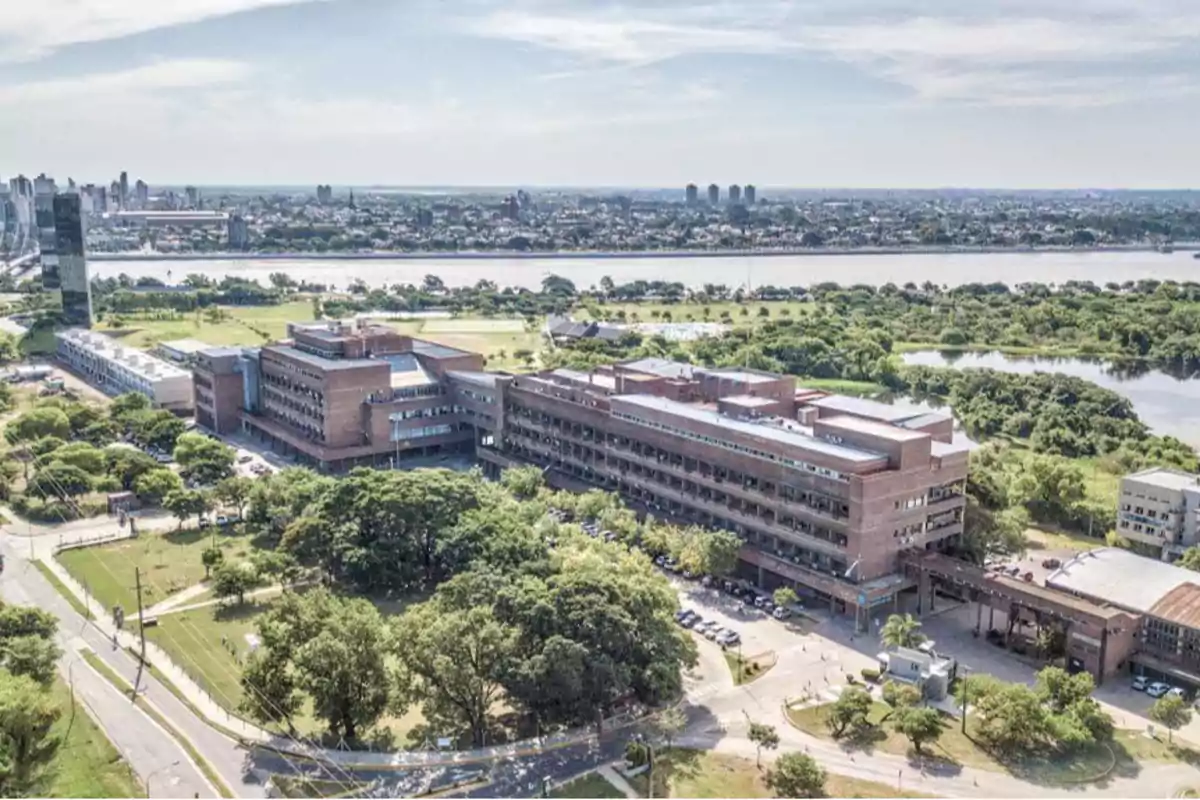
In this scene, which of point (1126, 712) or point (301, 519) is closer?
point (1126, 712)

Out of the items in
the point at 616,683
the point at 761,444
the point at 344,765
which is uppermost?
the point at 761,444

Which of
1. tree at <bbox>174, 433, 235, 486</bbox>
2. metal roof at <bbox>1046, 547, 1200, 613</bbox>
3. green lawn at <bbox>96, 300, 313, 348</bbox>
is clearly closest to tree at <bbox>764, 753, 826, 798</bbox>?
metal roof at <bbox>1046, 547, 1200, 613</bbox>

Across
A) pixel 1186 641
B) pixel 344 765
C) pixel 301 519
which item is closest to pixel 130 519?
pixel 301 519

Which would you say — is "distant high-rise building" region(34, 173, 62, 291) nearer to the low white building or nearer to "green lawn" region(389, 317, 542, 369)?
the low white building

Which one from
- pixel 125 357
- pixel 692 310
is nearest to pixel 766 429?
pixel 125 357

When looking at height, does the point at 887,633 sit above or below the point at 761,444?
below

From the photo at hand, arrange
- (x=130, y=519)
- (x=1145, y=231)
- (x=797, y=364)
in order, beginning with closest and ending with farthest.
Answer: (x=130, y=519)
(x=797, y=364)
(x=1145, y=231)

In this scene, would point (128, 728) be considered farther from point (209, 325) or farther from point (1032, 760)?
point (209, 325)

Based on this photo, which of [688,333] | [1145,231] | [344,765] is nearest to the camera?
[344,765]

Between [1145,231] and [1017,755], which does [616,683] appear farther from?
[1145,231]

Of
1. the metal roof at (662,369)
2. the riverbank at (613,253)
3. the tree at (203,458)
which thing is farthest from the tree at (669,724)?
the riverbank at (613,253)
